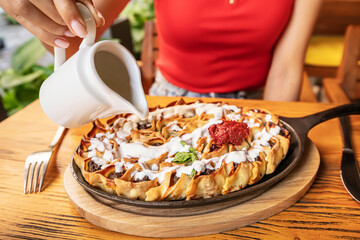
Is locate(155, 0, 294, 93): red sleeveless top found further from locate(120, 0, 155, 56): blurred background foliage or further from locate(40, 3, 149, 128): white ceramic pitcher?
locate(120, 0, 155, 56): blurred background foliage

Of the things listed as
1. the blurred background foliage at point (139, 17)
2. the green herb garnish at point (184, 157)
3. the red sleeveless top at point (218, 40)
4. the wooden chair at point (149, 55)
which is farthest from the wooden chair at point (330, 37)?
the green herb garnish at point (184, 157)

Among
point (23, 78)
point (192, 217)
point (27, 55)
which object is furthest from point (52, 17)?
point (27, 55)

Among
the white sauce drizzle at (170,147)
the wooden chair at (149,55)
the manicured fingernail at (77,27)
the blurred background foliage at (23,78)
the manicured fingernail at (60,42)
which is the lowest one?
the blurred background foliage at (23,78)

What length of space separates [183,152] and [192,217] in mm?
157

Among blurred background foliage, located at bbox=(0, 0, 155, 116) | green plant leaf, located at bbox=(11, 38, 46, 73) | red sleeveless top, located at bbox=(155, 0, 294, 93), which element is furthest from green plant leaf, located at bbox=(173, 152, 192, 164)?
green plant leaf, located at bbox=(11, 38, 46, 73)

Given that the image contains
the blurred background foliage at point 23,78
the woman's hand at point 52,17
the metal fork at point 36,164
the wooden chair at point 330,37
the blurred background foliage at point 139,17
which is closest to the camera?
the woman's hand at point 52,17

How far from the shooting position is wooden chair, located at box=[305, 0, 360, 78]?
2.76 metres

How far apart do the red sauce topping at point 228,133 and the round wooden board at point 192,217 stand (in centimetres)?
15

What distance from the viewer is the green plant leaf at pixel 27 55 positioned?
2.42 m

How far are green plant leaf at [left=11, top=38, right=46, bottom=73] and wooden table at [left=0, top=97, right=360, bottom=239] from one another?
1468 millimetres

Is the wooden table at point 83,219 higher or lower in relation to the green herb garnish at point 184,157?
lower

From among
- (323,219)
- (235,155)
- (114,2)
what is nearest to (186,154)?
(235,155)

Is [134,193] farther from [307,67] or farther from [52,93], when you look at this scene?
[307,67]

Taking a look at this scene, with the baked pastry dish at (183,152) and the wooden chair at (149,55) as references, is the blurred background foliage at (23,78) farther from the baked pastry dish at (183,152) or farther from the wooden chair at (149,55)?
the baked pastry dish at (183,152)
